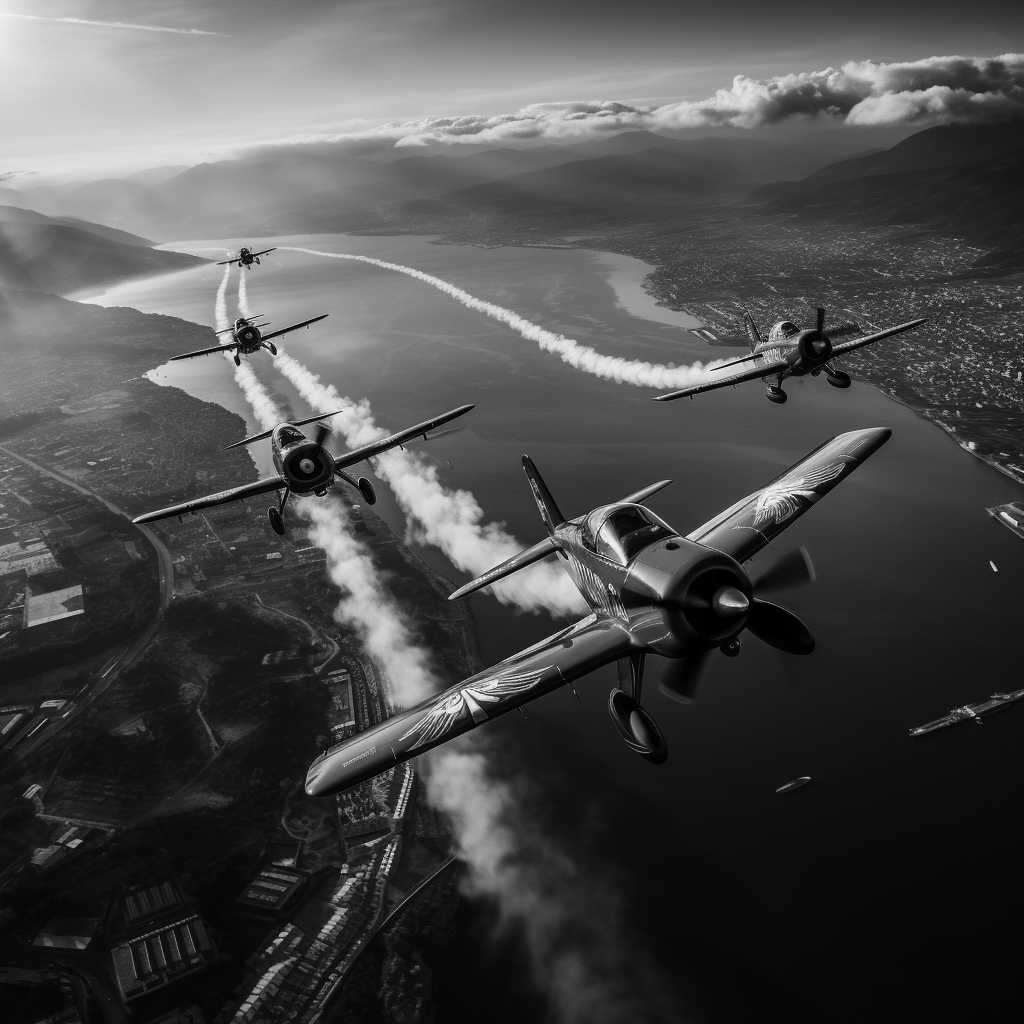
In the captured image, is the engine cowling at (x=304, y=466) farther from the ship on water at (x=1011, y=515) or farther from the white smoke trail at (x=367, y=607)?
the ship on water at (x=1011, y=515)

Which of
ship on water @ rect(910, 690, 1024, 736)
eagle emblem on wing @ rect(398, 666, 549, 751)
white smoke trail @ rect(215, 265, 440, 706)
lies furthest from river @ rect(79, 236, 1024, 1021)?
eagle emblem on wing @ rect(398, 666, 549, 751)

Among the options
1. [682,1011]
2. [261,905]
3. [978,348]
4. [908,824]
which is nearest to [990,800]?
[908,824]

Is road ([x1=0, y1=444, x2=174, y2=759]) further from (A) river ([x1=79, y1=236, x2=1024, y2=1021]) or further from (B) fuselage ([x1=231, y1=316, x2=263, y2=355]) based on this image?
(B) fuselage ([x1=231, y1=316, x2=263, y2=355])

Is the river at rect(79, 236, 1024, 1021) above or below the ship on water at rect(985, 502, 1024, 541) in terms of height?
below

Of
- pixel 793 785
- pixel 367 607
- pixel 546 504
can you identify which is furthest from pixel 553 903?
pixel 367 607

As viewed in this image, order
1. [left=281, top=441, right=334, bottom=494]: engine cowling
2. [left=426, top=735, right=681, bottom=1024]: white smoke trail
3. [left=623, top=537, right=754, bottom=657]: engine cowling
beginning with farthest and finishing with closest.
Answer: [left=281, top=441, right=334, bottom=494]: engine cowling
[left=426, top=735, right=681, bottom=1024]: white smoke trail
[left=623, top=537, right=754, bottom=657]: engine cowling

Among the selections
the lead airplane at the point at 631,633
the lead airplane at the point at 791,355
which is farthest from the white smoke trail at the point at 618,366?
the lead airplane at the point at 631,633
